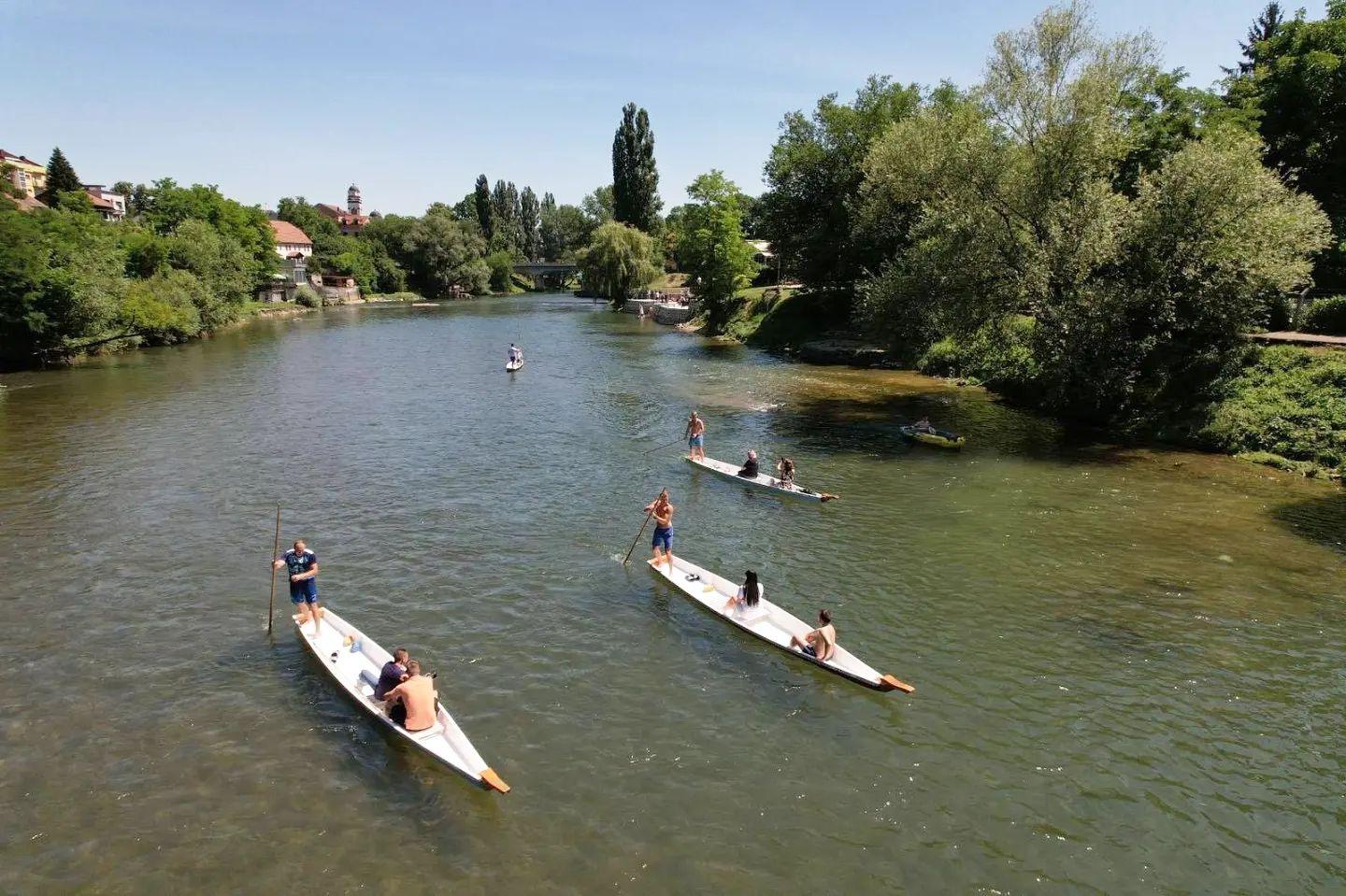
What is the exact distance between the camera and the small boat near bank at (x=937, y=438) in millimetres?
34750

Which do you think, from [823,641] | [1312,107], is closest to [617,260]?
[1312,107]

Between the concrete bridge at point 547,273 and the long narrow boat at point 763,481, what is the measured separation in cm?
15067

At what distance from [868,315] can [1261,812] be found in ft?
130

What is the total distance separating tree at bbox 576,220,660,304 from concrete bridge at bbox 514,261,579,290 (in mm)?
63247

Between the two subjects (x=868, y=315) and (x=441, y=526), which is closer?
(x=441, y=526)

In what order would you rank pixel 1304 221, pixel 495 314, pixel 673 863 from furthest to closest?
1. pixel 495 314
2. pixel 1304 221
3. pixel 673 863

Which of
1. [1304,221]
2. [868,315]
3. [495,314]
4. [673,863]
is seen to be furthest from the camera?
[495,314]

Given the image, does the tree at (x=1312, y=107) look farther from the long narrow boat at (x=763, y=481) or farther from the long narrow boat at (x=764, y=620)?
the long narrow boat at (x=764, y=620)

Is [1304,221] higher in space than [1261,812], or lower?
higher

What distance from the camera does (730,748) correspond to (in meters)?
14.3

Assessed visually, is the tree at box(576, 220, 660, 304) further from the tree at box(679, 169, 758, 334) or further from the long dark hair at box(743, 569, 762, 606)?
the long dark hair at box(743, 569, 762, 606)

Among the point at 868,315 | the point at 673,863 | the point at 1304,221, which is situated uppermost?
the point at 1304,221

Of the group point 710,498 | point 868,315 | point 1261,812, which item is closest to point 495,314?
point 868,315

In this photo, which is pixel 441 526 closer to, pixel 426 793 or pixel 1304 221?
pixel 426 793
